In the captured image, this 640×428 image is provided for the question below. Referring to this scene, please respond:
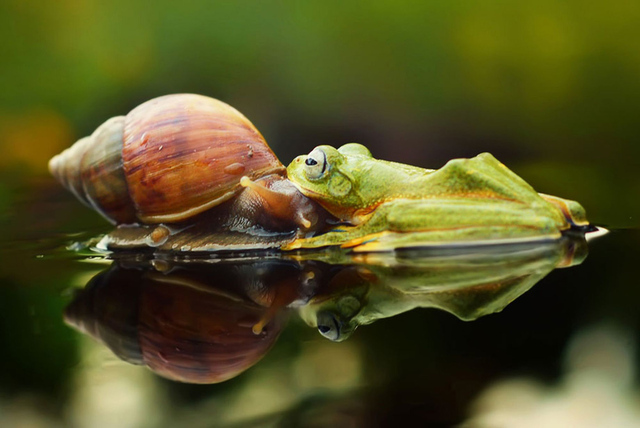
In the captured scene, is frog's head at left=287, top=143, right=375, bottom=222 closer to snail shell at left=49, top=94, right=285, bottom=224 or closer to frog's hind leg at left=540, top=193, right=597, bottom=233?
snail shell at left=49, top=94, right=285, bottom=224

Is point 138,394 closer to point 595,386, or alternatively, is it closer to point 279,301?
point 279,301

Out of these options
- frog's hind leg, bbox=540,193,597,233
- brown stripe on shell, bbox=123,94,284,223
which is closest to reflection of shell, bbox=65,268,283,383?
brown stripe on shell, bbox=123,94,284,223

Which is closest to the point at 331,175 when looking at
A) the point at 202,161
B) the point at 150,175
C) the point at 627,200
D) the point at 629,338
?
the point at 202,161

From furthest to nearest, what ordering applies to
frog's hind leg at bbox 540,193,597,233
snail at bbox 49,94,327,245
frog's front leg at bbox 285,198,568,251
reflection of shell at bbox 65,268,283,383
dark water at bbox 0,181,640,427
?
snail at bbox 49,94,327,245 < frog's hind leg at bbox 540,193,597,233 < frog's front leg at bbox 285,198,568,251 < reflection of shell at bbox 65,268,283,383 < dark water at bbox 0,181,640,427

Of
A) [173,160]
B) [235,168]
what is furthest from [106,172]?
[235,168]

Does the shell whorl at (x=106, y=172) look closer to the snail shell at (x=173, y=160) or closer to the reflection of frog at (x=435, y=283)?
the snail shell at (x=173, y=160)

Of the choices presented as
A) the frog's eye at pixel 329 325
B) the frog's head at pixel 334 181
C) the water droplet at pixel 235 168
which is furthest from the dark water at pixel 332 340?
the water droplet at pixel 235 168

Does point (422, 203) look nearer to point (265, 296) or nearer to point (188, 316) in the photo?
point (265, 296)
